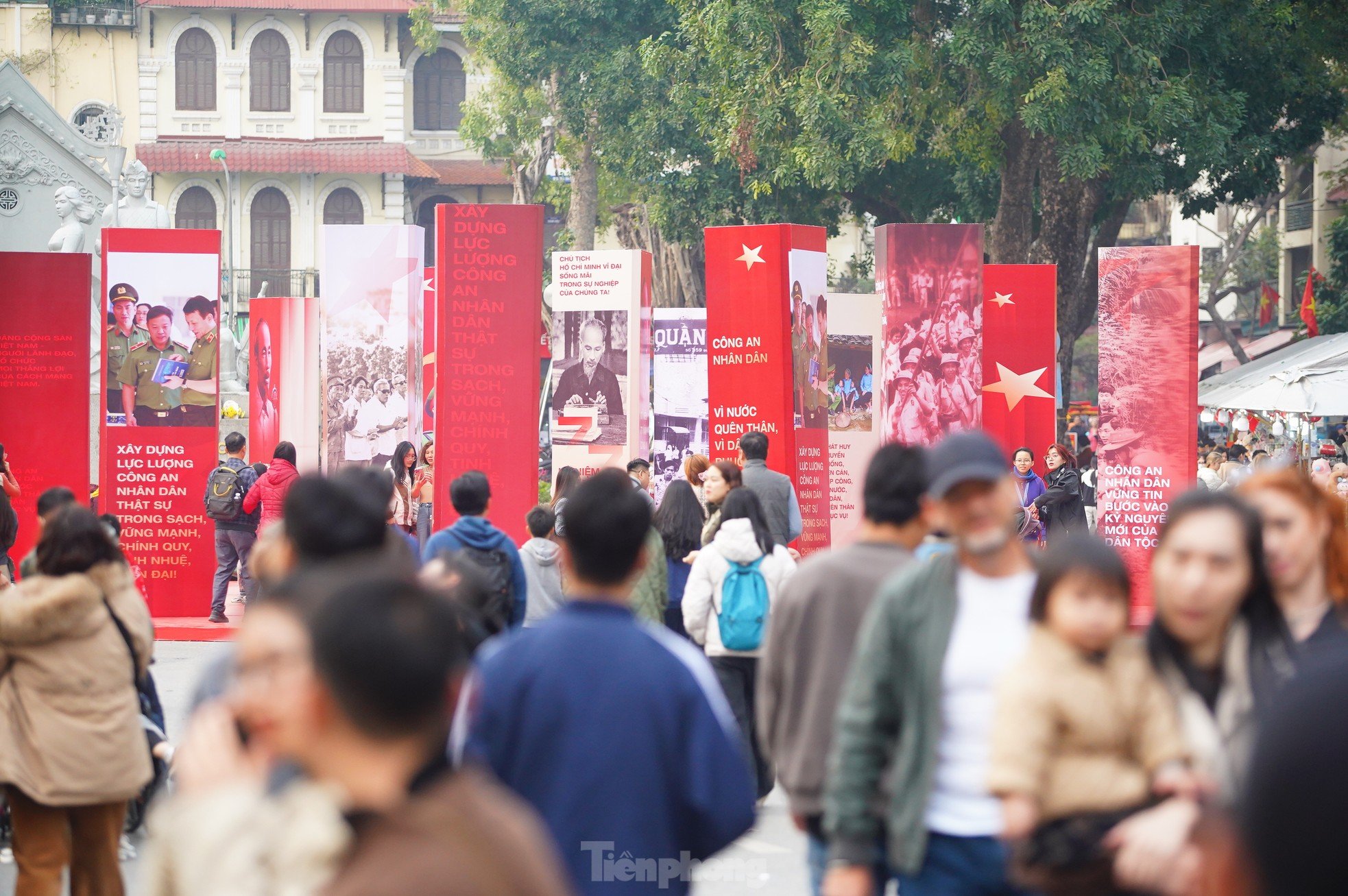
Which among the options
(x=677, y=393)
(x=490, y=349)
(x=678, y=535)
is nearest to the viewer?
(x=678, y=535)

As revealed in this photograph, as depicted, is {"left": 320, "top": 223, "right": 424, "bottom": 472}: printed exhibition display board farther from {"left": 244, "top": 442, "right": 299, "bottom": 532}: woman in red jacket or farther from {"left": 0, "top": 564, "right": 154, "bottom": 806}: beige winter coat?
{"left": 0, "top": 564, "right": 154, "bottom": 806}: beige winter coat

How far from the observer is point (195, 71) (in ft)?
148

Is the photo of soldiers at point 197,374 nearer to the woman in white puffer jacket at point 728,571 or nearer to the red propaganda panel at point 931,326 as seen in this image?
the red propaganda panel at point 931,326

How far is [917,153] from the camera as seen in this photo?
2342 centimetres

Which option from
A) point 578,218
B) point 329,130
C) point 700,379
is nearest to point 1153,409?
point 700,379

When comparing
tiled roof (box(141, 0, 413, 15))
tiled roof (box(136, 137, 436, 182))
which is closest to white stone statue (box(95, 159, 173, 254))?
tiled roof (box(136, 137, 436, 182))

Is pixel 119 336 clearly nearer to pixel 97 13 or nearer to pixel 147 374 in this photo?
pixel 147 374

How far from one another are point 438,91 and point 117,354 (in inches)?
1383

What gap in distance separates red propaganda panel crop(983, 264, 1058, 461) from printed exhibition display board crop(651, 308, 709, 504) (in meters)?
3.10

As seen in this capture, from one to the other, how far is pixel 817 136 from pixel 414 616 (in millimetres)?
19184

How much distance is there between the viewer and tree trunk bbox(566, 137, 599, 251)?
2872 cm

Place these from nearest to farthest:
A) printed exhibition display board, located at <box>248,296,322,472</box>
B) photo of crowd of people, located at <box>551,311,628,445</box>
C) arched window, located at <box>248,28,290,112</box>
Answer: photo of crowd of people, located at <box>551,311,628,445</box> → printed exhibition display board, located at <box>248,296,322,472</box> → arched window, located at <box>248,28,290,112</box>

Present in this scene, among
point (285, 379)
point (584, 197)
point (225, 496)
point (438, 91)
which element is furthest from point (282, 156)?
point (225, 496)

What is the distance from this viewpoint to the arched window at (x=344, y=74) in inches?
1789
